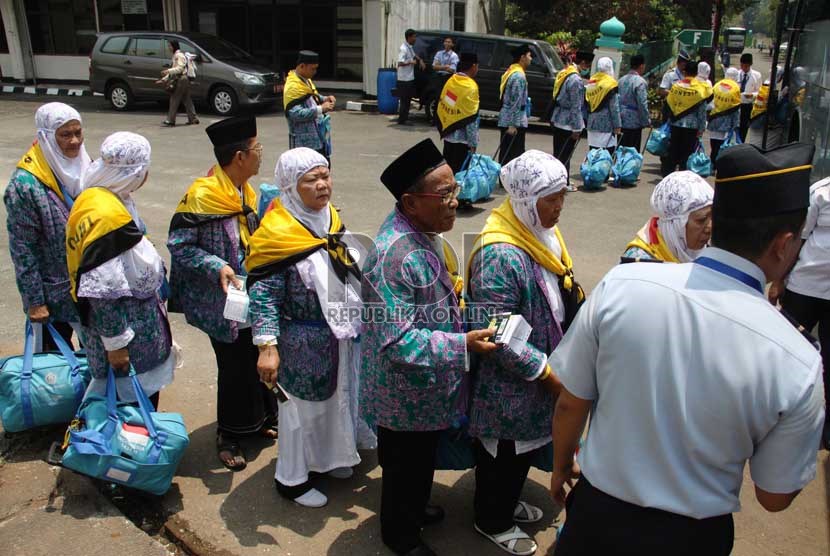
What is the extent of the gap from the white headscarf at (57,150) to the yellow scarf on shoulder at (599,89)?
7.54m

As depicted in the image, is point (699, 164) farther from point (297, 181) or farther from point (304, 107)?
point (297, 181)

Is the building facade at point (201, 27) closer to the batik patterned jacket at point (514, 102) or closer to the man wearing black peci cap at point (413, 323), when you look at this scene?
the batik patterned jacket at point (514, 102)

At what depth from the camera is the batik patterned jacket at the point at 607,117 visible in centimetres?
962

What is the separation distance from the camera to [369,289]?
2646mm

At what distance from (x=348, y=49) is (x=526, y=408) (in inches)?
735

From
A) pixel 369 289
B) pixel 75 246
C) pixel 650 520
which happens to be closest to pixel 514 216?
pixel 369 289

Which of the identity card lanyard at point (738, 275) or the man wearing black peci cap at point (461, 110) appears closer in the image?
the identity card lanyard at point (738, 275)

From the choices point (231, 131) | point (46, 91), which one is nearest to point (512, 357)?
point (231, 131)

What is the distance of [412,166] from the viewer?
102 inches

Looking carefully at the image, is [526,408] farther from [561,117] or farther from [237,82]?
[237,82]

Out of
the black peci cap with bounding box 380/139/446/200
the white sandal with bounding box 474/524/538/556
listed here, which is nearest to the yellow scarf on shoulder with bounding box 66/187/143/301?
the black peci cap with bounding box 380/139/446/200

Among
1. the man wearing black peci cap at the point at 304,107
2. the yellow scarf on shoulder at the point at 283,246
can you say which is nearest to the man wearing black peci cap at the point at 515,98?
the man wearing black peci cap at the point at 304,107

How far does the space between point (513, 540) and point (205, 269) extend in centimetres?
196

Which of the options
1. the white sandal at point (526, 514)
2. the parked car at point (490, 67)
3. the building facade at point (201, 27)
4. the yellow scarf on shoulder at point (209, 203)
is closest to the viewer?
the white sandal at point (526, 514)
